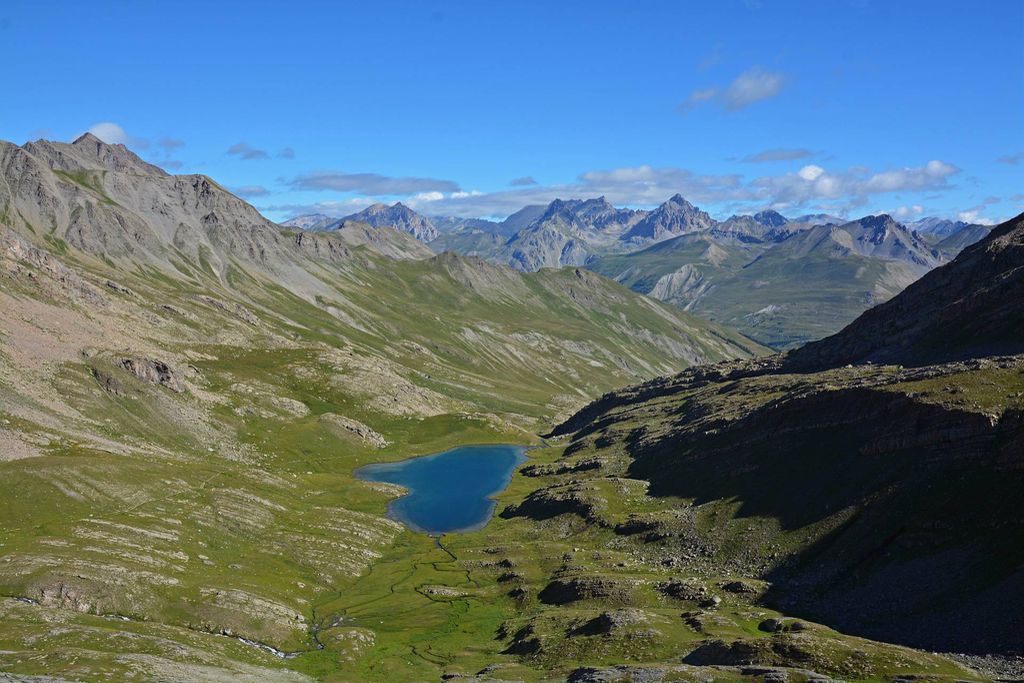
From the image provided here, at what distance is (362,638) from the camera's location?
106m

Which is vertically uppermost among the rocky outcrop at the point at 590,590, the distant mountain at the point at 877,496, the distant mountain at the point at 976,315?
the distant mountain at the point at 976,315

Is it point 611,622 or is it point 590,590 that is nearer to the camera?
point 611,622

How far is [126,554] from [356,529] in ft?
162

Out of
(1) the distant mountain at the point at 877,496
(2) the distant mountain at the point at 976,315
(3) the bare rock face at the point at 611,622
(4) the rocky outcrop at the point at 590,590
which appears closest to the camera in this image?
(1) the distant mountain at the point at 877,496

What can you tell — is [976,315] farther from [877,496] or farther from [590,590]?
[590,590]

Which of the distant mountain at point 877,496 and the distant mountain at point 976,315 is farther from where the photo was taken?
the distant mountain at point 976,315

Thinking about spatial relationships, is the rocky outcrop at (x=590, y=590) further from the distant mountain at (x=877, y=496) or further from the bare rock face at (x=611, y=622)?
the bare rock face at (x=611, y=622)

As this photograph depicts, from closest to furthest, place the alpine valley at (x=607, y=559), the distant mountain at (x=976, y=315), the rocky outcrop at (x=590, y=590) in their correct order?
the alpine valley at (x=607, y=559) < the rocky outcrop at (x=590, y=590) < the distant mountain at (x=976, y=315)

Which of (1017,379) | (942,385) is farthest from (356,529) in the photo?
(1017,379)

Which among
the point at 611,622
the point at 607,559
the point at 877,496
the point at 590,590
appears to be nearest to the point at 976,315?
the point at 877,496

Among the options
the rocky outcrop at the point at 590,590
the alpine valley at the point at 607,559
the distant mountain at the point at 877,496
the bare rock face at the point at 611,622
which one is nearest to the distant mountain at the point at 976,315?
the distant mountain at the point at 877,496

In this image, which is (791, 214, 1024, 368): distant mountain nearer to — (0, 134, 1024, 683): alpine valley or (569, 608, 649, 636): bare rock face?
(0, 134, 1024, 683): alpine valley

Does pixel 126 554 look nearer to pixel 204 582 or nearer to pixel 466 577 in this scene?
pixel 204 582

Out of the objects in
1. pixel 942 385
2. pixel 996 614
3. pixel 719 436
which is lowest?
pixel 996 614
